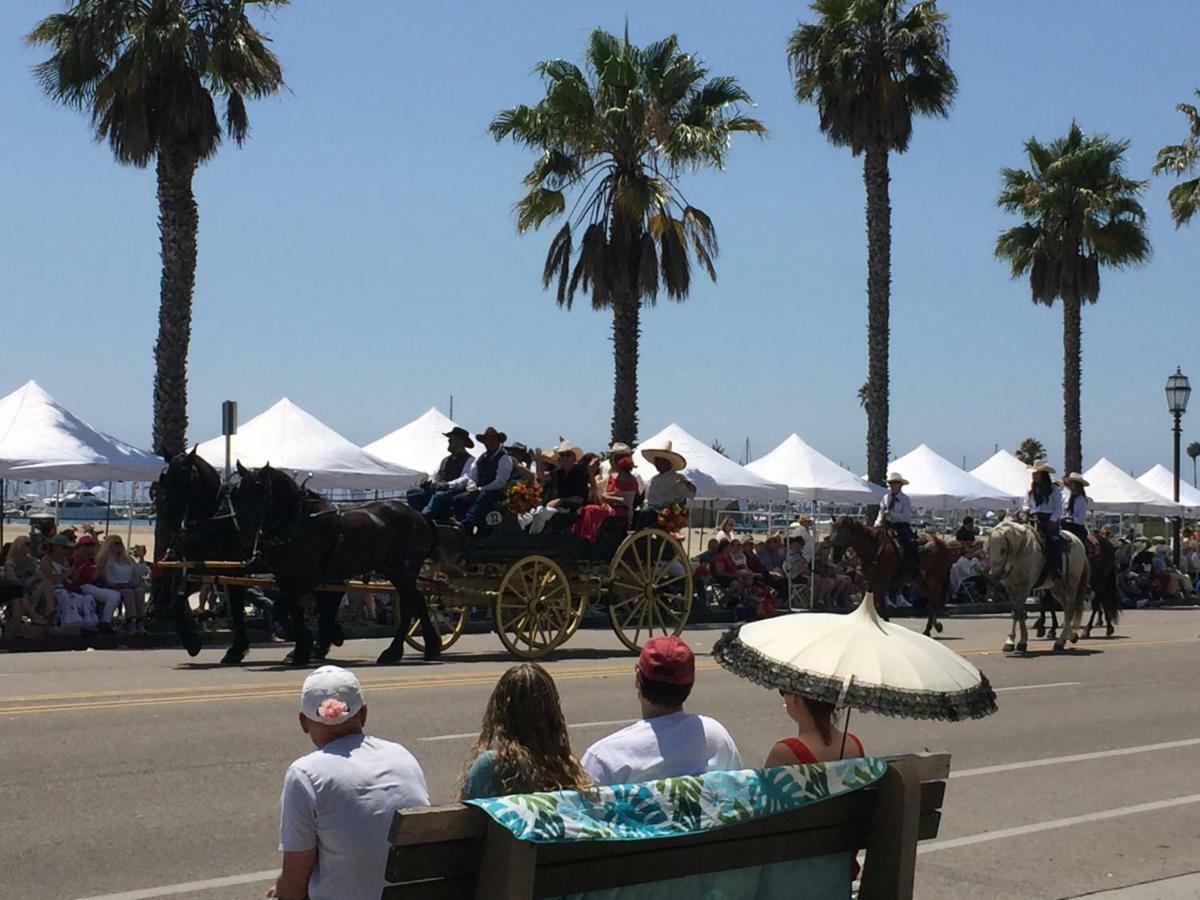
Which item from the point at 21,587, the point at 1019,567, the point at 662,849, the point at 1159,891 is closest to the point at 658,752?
the point at 662,849

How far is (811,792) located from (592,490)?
50.1 ft

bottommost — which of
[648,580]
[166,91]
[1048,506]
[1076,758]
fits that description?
[1076,758]

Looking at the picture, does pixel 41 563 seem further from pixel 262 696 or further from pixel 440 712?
pixel 440 712

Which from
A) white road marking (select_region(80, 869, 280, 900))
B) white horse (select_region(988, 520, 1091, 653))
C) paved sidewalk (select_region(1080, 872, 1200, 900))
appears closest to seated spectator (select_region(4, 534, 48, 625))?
white horse (select_region(988, 520, 1091, 653))

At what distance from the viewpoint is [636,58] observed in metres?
35.7

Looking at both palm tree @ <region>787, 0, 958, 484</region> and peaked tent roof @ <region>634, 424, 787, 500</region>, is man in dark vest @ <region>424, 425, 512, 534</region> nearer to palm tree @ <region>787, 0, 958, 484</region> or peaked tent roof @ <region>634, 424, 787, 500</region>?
peaked tent roof @ <region>634, 424, 787, 500</region>

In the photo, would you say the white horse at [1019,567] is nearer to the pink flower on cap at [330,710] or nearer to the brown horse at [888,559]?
the brown horse at [888,559]

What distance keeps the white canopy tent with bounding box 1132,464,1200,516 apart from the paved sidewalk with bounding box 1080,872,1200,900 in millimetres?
43753

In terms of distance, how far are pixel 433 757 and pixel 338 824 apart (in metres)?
6.67

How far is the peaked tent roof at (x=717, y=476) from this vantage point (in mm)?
32750

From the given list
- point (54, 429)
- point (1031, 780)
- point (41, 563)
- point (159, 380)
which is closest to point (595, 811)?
point (1031, 780)

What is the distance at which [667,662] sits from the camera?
6090 mm

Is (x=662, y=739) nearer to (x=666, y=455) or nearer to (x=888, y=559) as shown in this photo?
(x=666, y=455)

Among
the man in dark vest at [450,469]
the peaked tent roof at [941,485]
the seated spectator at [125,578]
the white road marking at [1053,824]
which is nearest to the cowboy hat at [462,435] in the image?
the man in dark vest at [450,469]
